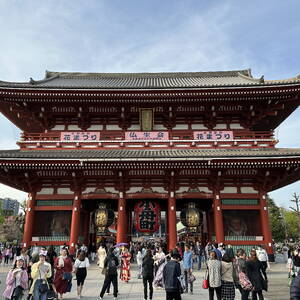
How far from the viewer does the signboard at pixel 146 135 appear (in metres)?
18.3

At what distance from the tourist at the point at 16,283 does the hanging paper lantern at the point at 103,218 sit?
10.3 meters

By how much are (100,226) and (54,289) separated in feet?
31.2

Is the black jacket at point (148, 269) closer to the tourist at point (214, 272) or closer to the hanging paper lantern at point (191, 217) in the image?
the tourist at point (214, 272)

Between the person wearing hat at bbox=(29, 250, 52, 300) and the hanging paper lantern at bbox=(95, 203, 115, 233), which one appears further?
the hanging paper lantern at bbox=(95, 203, 115, 233)

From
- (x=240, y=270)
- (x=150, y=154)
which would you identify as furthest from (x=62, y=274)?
(x=150, y=154)

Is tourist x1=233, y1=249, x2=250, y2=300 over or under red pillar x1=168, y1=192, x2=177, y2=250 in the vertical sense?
under

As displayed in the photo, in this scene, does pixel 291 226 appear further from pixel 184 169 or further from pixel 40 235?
pixel 40 235

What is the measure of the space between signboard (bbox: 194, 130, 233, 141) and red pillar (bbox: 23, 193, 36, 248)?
11551 mm

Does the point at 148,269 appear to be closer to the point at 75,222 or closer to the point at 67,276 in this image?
the point at 67,276

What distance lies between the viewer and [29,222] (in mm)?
16703

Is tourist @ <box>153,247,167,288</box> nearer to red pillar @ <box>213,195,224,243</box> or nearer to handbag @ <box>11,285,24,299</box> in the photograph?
handbag @ <box>11,285,24,299</box>

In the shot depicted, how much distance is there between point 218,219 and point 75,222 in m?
8.90

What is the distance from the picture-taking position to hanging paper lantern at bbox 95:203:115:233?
56.6 ft

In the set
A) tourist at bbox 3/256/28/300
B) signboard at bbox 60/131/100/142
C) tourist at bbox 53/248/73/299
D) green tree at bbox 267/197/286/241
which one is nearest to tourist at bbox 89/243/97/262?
signboard at bbox 60/131/100/142
